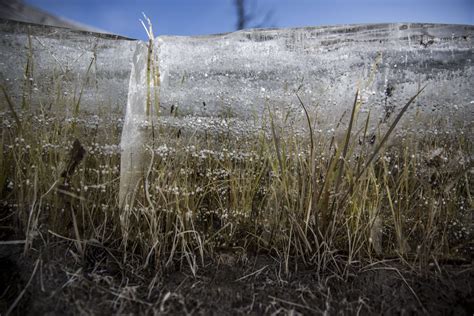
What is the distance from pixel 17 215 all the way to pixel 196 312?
62cm

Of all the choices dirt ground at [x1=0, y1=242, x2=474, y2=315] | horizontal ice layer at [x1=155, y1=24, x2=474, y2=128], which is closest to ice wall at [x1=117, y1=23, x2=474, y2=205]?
horizontal ice layer at [x1=155, y1=24, x2=474, y2=128]

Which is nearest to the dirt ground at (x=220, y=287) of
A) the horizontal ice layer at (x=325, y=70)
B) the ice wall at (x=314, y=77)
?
the ice wall at (x=314, y=77)

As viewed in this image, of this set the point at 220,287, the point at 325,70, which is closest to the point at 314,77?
the point at 325,70

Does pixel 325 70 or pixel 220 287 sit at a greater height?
pixel 325 70

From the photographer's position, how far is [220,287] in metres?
0.93

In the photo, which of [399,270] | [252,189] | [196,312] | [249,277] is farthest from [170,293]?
[399,270]

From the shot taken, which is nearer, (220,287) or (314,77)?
(220,287)

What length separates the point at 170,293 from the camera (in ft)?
2.91

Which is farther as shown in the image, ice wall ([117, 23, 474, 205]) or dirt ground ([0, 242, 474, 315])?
ice wall ([117, 23, 474, 205])

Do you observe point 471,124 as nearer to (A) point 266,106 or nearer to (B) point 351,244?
(B) point 351,244

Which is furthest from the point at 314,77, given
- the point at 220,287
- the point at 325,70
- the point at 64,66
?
the point at 64,66

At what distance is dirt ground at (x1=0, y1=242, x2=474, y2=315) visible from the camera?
2.78 ft

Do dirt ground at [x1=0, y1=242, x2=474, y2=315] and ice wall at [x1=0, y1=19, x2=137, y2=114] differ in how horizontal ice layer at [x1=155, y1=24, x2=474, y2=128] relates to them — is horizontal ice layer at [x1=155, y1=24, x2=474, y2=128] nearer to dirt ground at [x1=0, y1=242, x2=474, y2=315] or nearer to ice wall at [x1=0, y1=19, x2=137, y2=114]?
ice wall at [x1=0, y1=19, x2=137, y2=114]

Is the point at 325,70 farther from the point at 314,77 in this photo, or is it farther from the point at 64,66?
the point at 64,66
